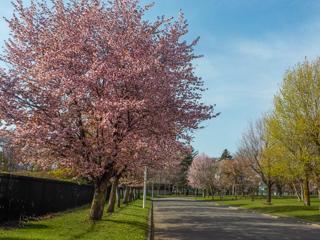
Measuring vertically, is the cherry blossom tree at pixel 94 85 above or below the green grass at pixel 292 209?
above

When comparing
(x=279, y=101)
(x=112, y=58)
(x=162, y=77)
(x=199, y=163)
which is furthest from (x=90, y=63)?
(x=199, y=163)

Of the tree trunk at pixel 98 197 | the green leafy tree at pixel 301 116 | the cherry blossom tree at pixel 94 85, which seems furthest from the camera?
the green leafy tree at pixel 301 116

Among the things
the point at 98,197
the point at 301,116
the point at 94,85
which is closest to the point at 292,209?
the point at 301,116

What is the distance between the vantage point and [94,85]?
16875 millimetres

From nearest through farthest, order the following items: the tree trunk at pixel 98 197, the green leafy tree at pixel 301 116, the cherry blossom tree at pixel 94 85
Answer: the cherry blossom tree at pixel 94 85 → the tree trunk at pixel 98 197 → the green leafy tree at pixel 301 116

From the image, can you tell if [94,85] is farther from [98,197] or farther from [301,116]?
[301,116]

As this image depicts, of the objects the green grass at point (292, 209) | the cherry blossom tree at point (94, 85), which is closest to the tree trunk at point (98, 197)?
the cherry blossom tree at point (94, 85)

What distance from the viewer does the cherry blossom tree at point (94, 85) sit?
54.2ft

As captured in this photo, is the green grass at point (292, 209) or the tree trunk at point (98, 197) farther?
the green grass at point (292, 209)

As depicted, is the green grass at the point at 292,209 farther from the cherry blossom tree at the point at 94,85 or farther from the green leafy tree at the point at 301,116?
the cherry blossom tree at the point at 94,85

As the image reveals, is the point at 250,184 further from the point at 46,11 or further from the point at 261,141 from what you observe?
the point at 46,11

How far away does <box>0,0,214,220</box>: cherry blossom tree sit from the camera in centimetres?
1653

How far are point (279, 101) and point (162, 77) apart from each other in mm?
20359

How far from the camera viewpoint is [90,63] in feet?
57.0
